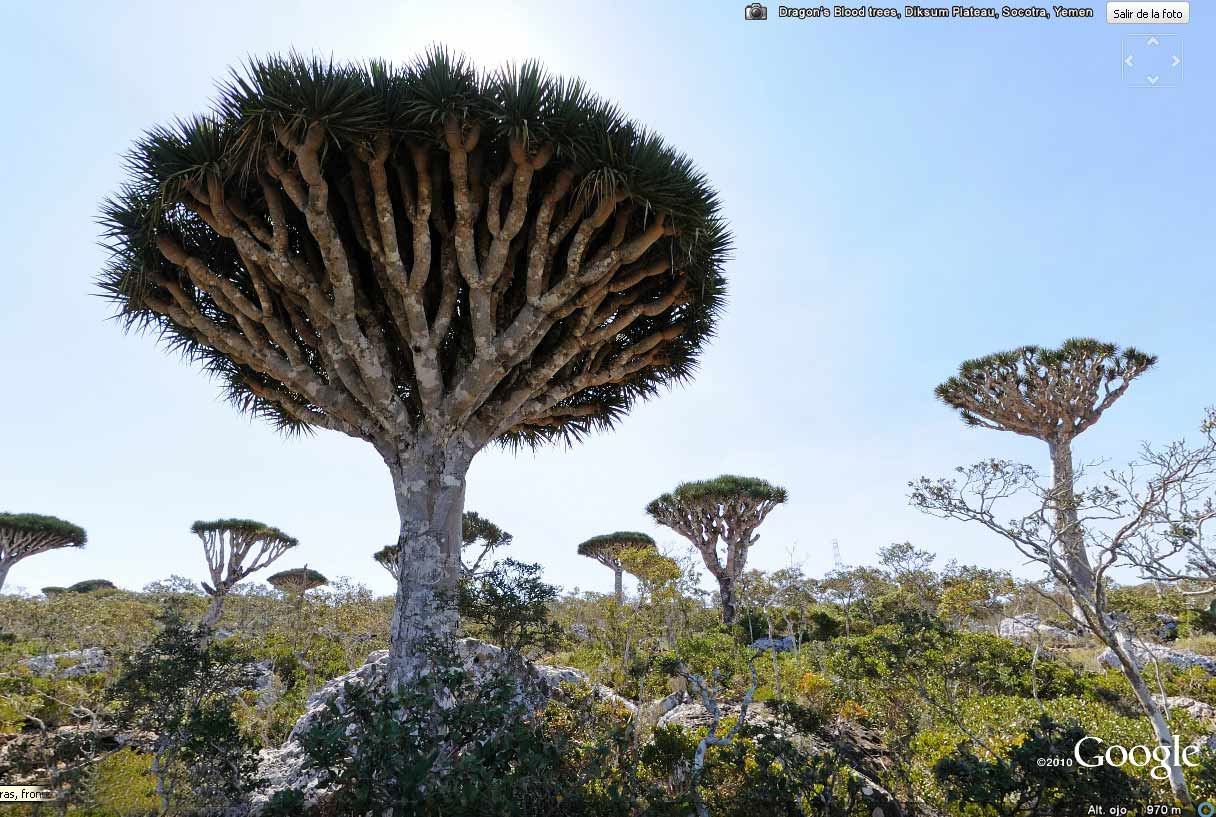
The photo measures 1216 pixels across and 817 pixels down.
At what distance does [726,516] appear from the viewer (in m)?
19.6

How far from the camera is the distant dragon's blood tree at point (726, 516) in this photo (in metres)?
19.3

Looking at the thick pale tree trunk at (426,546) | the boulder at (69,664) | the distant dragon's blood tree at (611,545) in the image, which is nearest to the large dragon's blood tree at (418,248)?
the thick pale tree trunk at (426,546)

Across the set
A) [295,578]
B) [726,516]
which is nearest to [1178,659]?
[726,516]

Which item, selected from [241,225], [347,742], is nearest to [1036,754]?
[347,742]

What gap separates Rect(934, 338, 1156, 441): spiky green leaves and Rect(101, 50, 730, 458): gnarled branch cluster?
12684 millimetres

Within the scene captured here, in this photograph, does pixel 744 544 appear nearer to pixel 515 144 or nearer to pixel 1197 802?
pixel 1197 802

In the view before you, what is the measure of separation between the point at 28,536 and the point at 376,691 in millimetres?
28363

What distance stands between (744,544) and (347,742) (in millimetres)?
17627

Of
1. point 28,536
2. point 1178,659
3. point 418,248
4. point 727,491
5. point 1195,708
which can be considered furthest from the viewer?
point 28,536

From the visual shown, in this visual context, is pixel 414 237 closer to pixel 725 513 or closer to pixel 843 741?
pixel 843 741

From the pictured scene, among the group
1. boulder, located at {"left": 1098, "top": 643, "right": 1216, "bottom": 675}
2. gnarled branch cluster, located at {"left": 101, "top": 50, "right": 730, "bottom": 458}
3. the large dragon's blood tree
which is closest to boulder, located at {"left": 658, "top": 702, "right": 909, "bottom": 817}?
the large dragon's blood tree

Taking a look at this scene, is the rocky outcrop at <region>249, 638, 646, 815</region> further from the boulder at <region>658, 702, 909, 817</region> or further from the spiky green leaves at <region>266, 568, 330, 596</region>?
the spiky green leaves at <region>266, 568, 330, 596</region>

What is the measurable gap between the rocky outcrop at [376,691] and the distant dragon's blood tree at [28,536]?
22.9m

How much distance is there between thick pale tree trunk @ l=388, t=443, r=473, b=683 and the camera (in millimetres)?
5559
